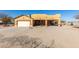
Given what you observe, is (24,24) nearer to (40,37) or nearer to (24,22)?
(24,22)

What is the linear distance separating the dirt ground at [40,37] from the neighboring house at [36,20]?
0.06m

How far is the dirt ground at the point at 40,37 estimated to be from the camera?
7.22 ft

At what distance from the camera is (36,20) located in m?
2.26

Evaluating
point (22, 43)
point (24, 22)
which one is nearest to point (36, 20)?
point (24, 22)

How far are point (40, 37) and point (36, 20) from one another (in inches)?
8.5

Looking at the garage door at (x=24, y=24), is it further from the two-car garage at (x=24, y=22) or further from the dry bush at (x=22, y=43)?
the dry bush at (x=22, y=43)

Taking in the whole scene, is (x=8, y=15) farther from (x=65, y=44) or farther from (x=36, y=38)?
(x=65, y=44)

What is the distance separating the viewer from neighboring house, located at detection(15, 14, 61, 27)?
2.23 metres

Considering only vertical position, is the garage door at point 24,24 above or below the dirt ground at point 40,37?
above

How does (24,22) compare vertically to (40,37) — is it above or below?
above

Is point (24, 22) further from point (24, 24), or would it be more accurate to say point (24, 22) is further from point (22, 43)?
point (22, 43)

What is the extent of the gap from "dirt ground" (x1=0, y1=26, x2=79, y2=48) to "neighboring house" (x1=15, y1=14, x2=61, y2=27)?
61 millimetres

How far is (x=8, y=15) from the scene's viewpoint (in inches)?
86.7

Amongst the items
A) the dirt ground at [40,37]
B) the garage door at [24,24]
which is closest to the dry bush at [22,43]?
the dirt ground at [40,37]
